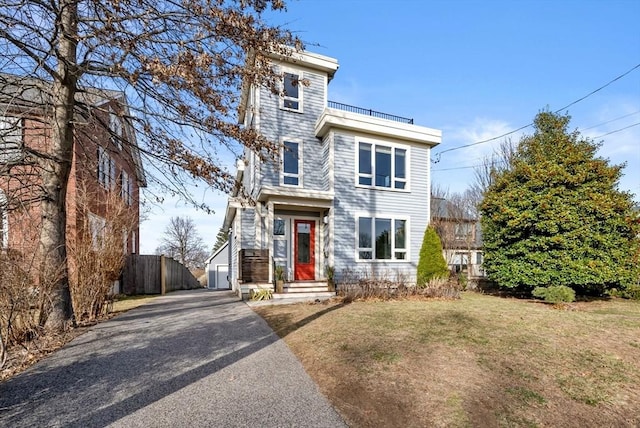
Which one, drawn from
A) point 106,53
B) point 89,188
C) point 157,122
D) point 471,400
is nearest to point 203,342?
point 157,122

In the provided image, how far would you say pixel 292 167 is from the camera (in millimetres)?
12469

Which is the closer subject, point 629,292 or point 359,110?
point 629,292

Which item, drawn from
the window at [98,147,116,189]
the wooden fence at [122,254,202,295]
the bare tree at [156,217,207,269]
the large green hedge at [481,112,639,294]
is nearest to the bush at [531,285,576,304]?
the large green hedge at [481,112,639,294]

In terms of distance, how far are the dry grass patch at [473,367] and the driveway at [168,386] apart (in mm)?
438

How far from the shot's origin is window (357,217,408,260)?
40.2 feet

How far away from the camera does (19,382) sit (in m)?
3.89

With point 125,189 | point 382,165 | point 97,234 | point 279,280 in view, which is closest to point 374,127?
point 382,165

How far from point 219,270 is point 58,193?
985 inches

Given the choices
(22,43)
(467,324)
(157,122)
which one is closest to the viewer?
(22,43)

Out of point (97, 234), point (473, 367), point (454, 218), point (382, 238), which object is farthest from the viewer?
point (454, 218)

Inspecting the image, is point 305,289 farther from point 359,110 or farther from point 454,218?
point 454,218

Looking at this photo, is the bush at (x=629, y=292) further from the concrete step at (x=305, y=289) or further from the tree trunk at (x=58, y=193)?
the tree trunk at (x=58, y=193)

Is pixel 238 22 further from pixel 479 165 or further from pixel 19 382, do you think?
pixel 479 165

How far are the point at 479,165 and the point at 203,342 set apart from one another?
69.0 ft
